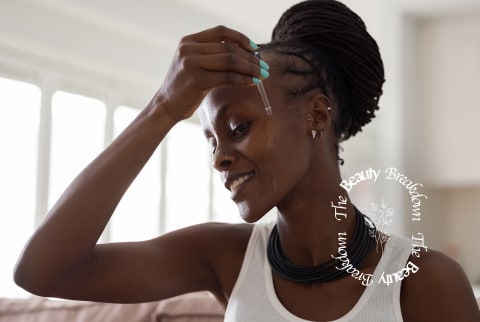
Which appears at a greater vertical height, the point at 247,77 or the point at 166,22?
the point at 166,22

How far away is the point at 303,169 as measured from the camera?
101 cm

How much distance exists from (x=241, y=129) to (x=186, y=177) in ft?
8.08

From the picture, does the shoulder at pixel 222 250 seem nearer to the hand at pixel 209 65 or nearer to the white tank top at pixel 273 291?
the white tank top at pixel 273 291

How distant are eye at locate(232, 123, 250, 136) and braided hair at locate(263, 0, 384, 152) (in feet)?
0.40

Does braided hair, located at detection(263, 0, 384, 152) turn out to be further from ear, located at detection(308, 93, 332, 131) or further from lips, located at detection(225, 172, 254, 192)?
lips, located at detection(225, 172, 254, 192)

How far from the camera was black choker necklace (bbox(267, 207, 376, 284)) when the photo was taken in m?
1.00

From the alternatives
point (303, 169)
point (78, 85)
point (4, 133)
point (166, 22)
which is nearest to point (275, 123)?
point (303, 169)

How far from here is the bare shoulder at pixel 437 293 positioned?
941mm

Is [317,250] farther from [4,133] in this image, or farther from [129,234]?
[129,234]

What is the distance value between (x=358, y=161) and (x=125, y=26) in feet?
4.00

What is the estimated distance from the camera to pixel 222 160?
976 millimetres

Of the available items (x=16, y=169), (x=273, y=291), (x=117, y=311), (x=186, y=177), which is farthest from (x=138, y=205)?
(x=273, y=291)

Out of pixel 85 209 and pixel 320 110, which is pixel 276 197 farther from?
pixel 85 209

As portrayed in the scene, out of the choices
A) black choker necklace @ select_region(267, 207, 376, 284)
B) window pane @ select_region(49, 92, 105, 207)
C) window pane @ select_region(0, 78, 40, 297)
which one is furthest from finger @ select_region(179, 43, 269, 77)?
window pane @ select_region(49, 92, 105, 207)
